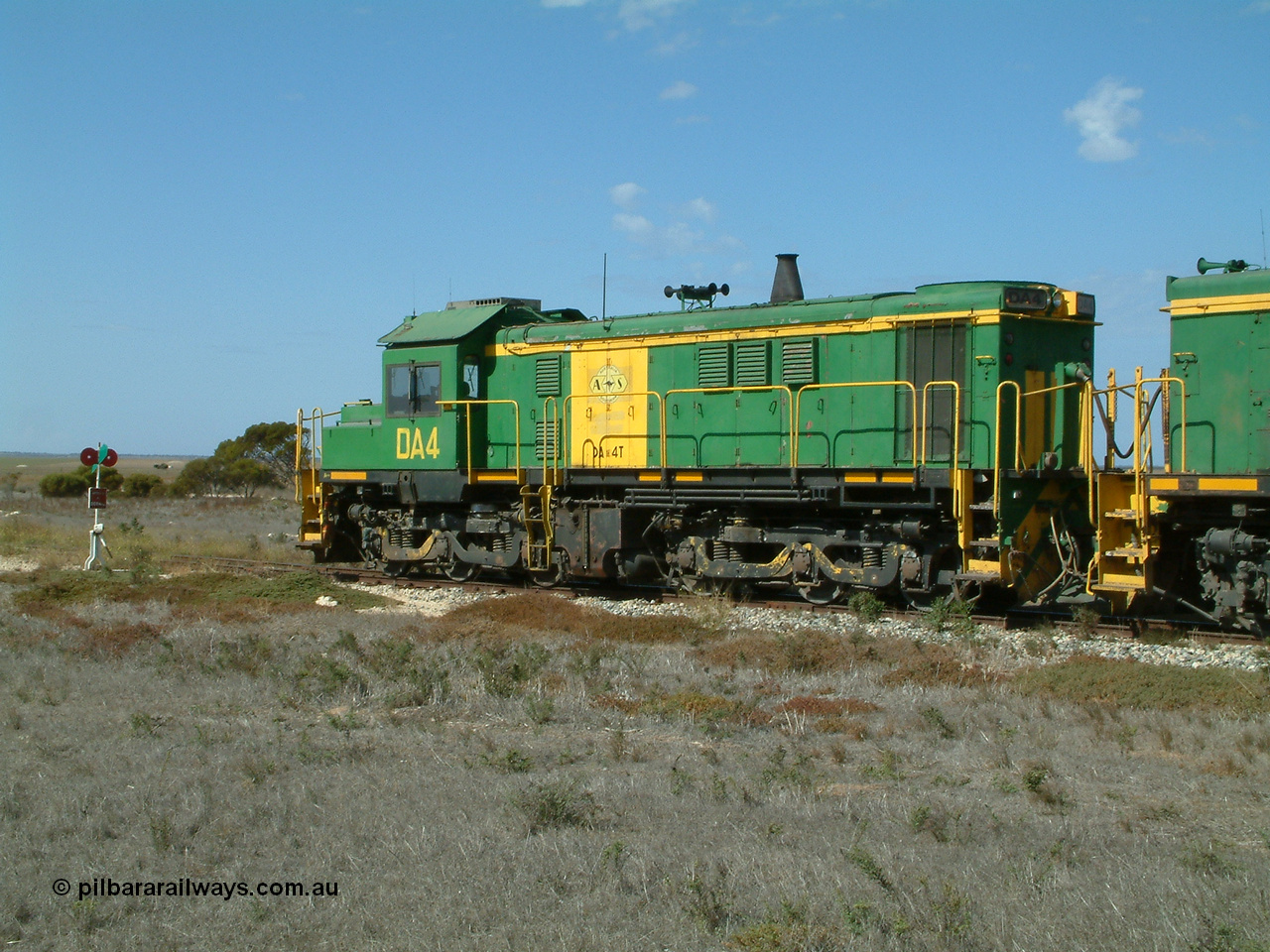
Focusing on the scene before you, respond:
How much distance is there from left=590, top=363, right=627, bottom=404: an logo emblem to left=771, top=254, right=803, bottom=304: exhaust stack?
2.51 metres

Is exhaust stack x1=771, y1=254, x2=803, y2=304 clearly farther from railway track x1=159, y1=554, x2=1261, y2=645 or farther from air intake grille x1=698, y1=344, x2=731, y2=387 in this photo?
railway track x1=159, y1=554, x2=1261, y2=645

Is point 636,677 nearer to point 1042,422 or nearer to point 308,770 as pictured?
point 308,770

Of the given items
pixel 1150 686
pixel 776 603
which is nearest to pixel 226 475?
pixel 776 603

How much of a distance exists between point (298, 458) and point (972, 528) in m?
11.5

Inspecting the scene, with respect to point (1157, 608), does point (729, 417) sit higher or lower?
higher

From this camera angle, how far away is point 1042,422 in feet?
45.8

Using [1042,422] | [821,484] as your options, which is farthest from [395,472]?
[1042,422]

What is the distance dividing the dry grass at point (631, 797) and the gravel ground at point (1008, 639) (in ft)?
3.18

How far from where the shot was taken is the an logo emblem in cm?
Result: 1694

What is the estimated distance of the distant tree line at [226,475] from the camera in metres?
57.7

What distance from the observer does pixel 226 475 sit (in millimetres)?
59469

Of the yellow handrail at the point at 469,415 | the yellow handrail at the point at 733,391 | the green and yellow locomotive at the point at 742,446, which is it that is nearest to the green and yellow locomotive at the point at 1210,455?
the green and yellow locomotive at the point at 742,446

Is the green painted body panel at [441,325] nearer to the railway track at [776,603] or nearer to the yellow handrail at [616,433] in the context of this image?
the yellow handrail at [616,433]

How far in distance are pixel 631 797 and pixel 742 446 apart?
9.45m
